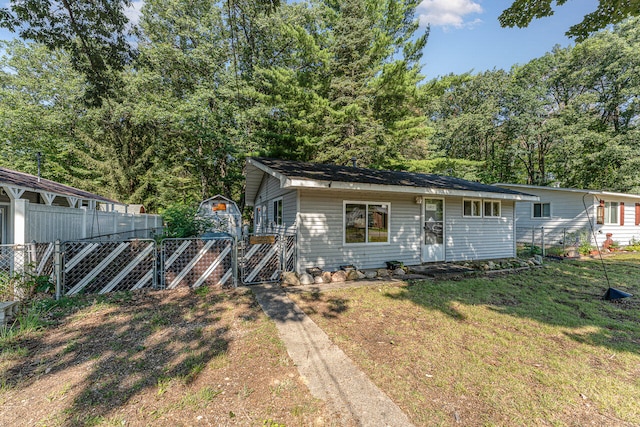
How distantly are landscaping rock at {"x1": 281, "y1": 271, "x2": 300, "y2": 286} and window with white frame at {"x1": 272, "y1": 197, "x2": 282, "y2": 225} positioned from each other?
2.74 meters

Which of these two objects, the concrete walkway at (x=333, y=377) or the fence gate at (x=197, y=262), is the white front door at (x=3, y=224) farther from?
the concrete walkway at (x=333, y=377)

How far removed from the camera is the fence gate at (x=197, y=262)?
5840mm

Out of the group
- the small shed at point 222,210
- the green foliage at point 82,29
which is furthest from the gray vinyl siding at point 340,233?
the small shed at point 222,210

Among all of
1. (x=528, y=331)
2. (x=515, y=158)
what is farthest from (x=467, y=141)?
(x=528, y=331)

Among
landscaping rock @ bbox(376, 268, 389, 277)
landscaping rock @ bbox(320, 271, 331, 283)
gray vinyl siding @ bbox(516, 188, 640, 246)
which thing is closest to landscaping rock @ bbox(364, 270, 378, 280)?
landscaping rock @ bbox(376, 268, 389, 277)

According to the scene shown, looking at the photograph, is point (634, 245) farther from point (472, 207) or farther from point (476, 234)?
point (472, 207)

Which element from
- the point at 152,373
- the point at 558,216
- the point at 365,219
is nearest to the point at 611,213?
the point at 558,216

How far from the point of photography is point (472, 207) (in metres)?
9.52

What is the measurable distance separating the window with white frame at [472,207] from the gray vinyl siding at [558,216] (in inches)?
216

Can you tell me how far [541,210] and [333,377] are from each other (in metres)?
17.1

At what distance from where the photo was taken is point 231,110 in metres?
18.9

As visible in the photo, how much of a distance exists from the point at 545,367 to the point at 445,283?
3.78 metres

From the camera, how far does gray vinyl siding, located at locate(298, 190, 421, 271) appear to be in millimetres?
7094

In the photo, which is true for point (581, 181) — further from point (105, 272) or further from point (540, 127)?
point (105, 272)
